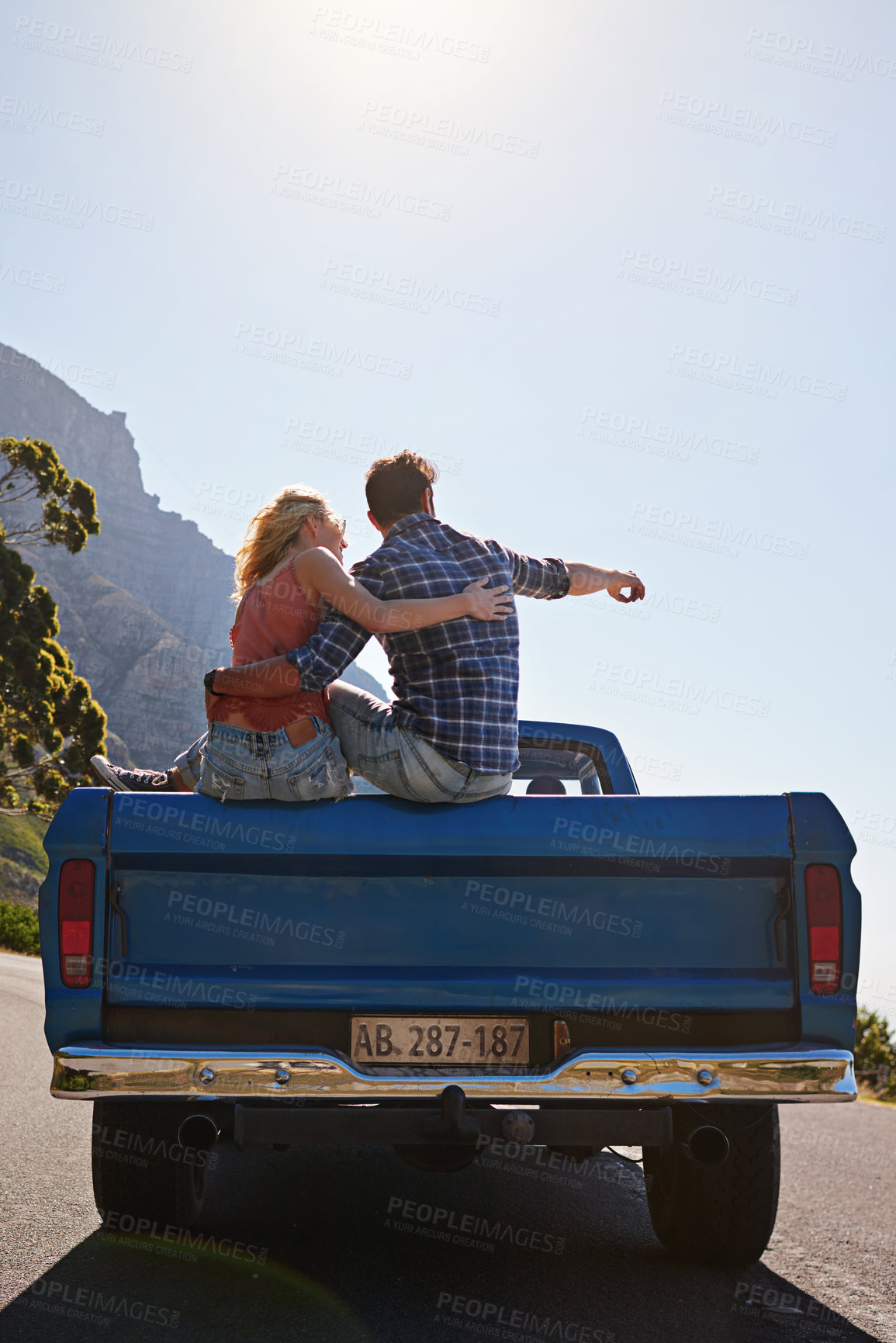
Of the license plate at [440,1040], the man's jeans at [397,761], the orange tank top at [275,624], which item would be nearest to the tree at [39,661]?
the orange tank top at [275,624]

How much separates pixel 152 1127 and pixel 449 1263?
113cm

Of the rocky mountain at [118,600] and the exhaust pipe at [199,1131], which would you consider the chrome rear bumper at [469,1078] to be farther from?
the rocky mountain at [118,600]

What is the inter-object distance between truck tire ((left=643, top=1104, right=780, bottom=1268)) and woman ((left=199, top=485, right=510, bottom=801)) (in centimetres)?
155

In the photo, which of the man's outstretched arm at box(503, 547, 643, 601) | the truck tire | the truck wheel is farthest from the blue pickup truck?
the man's outstretched arm at box(503, 547, 643, 601)

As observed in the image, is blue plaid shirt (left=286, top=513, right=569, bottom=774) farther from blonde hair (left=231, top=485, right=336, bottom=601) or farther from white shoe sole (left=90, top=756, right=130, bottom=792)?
white shoe sole (left=90, top=756, right=130, bottom=792)

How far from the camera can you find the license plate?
2895mm

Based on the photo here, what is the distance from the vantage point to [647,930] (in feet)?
9.80

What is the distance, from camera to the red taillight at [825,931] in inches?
114

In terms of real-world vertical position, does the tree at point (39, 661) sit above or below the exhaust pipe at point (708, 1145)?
above

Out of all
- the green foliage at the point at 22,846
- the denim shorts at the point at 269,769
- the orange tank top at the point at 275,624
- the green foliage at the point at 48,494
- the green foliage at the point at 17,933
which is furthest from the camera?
the green foliage at the point at 22,846

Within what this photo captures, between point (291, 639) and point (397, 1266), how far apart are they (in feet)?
6.85

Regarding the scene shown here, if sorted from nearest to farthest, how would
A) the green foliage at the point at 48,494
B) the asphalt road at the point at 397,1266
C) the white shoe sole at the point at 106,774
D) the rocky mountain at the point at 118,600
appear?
the asphalt road at the point at 397,1266 < the white shoe sole at the point at 106,774 < the green foliage at the point at 48,494 < the rocky mountain at the point at 118,600

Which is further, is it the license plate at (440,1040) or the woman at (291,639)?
the woman at (291,639)

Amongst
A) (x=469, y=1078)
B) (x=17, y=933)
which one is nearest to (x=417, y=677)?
(x=469, y=1078)
